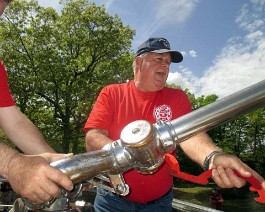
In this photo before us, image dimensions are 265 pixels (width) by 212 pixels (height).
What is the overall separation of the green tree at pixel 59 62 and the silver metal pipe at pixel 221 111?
76.3 ft

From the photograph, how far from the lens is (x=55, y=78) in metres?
24.8

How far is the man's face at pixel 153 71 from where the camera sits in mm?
3195

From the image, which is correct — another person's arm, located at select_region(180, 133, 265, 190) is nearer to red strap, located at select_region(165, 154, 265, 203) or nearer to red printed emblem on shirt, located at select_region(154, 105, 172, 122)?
red strap, located at select_region(165, 154, 265, 203)

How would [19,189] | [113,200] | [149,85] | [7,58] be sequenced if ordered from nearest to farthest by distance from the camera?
1. [19,189]
2. [113,200]
3. [149,85]
4. [7,58]

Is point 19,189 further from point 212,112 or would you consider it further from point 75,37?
point 75,37

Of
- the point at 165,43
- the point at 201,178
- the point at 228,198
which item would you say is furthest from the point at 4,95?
the point at 228,198

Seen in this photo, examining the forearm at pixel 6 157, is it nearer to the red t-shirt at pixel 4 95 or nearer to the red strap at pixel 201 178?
the red strap at pixel 201 178

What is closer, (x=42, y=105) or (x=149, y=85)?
(x=149, y=85)

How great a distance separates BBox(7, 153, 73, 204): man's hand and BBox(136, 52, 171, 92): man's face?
2.34 m

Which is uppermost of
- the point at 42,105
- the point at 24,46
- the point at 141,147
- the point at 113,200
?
the point at 24,46

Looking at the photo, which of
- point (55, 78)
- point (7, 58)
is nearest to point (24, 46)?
point (7, 58)

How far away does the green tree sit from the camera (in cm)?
2419

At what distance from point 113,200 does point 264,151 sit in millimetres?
52052

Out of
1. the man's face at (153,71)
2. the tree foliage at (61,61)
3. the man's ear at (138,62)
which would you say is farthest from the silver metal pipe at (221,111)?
the tree foliage at (61,61)
